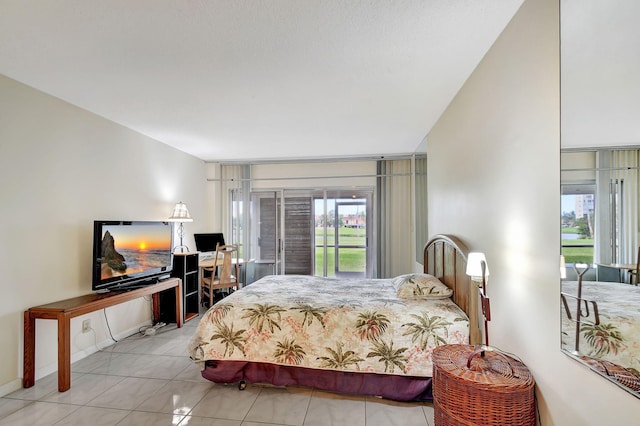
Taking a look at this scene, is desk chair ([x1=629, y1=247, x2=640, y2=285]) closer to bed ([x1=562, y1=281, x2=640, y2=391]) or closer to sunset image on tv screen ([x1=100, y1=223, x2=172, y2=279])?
bed ([x1=562, y1=281, x2=640, y2=391])

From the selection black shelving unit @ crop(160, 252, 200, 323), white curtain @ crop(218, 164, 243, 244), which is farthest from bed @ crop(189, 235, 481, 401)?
white curtain @ crop(218, 164, 243, 244)

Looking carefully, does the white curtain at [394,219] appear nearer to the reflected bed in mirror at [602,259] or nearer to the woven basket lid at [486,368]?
the woven basket lid at [486,368]

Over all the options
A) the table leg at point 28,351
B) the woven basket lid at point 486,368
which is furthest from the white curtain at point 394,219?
the table leg at point 28,351

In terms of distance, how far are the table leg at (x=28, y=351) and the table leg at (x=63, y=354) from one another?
292 mm

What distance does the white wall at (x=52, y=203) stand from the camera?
2.41 metres

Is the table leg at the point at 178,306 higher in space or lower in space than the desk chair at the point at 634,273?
lower

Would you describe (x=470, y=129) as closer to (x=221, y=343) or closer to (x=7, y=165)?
(x=221, y=343)

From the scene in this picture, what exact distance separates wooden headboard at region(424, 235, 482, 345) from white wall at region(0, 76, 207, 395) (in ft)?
12.0

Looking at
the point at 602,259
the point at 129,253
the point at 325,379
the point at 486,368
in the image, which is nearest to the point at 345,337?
the point at 325,379

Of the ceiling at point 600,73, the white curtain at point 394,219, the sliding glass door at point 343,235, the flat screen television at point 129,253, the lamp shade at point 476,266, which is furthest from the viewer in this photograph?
the sliding glass door at point 343,235

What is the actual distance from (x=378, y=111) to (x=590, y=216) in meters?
2.36

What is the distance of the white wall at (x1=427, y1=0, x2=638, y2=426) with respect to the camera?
4.20 feet

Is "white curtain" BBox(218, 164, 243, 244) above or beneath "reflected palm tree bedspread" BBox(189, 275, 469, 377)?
above

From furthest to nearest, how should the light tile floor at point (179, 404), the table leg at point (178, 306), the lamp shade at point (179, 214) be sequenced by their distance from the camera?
1. the lamp shade at point (179, 214)
2. the table leg at point (178, 306)
3. the light tile floor at point (179, 404)
